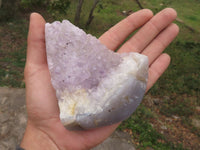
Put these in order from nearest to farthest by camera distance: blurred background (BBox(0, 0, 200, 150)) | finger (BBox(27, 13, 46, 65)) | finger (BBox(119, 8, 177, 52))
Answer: finger (BBox(27, 13, 46, 65)) < finger (BBox(119, 8, 177, 52)) < blurred background (BBox(0, 0, 200, 150))

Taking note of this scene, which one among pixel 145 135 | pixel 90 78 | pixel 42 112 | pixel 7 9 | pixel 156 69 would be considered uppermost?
pixel 90 78

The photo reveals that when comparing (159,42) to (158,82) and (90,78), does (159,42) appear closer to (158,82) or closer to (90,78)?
(90,78)

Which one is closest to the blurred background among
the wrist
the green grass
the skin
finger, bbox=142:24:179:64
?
the green grass

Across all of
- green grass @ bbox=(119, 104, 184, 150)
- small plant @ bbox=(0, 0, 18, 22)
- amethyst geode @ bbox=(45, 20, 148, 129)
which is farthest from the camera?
small plant @ bbox=(0, 0, 18, 22)

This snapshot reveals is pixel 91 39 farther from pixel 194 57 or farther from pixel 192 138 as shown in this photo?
pixel 194 57

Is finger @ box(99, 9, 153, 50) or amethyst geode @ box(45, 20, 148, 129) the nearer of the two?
amethyst geode @ box(45, 20, 148, 129)

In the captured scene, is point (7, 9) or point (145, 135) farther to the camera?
point (7, 9)

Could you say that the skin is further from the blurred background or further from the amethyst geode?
the blurred background

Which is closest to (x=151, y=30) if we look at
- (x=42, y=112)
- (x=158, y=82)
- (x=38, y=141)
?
(x=42, y=112)
